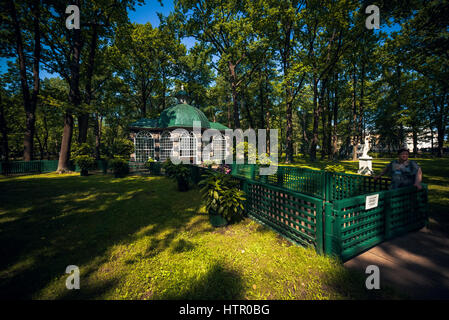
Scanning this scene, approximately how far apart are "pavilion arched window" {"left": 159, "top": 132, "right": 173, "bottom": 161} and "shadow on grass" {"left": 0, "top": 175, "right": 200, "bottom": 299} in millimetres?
14694

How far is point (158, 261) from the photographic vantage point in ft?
9.80

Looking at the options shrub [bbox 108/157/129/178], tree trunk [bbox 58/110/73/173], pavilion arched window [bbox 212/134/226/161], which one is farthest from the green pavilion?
shrub [bbox 108/157/129/178]

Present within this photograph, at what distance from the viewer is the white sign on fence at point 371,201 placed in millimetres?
2910

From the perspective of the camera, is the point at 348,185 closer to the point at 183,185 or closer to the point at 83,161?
the point at 183,185

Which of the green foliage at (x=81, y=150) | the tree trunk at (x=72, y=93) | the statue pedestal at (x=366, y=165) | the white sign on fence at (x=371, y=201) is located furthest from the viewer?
the green foliage at (x=81, y=150)

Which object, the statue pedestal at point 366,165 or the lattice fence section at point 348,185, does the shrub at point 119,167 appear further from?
the statue pedestal at point 366,165

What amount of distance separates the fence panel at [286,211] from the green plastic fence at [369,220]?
8.5 inches

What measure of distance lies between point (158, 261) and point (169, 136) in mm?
20869

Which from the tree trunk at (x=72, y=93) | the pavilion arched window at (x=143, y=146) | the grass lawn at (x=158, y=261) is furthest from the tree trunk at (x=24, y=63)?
the grass lawn at (x=158, y=261)

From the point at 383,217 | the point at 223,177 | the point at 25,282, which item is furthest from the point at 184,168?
the point at 383,217

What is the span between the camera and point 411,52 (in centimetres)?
738

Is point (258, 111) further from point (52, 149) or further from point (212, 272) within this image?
point (52, 149)

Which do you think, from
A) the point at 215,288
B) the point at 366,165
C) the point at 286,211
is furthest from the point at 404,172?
the point at 366,165

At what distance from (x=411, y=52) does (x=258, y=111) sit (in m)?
22.6
